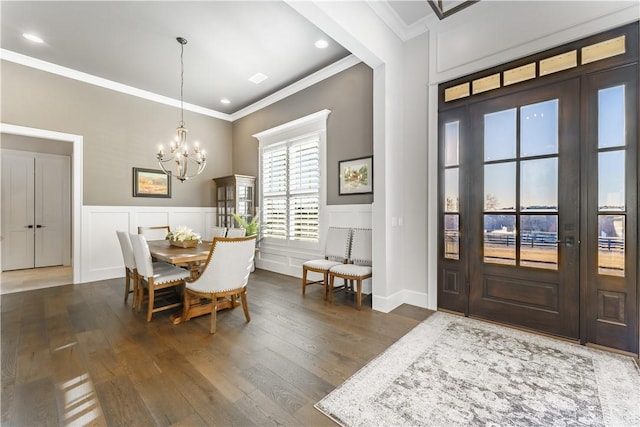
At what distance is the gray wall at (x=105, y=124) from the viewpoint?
13.6 ft

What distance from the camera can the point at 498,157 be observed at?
9.64 feet

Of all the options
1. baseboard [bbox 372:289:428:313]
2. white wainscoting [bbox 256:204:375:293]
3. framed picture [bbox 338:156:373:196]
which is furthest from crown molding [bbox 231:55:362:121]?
baseboard [bbox 372:289:428:313]

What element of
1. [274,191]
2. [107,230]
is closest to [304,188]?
[274,191]

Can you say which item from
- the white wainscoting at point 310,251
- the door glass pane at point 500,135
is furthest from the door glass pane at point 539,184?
the white wainscoting at point 310,251

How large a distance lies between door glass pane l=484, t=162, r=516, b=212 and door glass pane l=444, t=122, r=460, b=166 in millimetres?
374

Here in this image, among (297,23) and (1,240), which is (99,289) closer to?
(1,240)

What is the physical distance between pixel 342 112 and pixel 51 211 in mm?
7163

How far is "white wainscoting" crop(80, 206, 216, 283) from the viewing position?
468 centimetres

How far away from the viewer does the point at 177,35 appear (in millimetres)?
3584

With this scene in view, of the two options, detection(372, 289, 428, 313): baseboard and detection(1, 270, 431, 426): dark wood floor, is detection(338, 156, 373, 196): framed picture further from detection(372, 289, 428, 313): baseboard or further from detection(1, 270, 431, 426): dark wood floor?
detection(1, 270, 431, 426): dark wood floor

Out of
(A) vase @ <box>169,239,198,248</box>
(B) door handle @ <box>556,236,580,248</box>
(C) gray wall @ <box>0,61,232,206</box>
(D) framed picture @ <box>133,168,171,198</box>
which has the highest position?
(C) gray wall @ <box>0,61,232,206</box>

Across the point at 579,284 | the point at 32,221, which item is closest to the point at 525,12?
the point at 579,284

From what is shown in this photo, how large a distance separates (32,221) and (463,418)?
28.5ft

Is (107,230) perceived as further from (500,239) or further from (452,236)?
(500,239)
